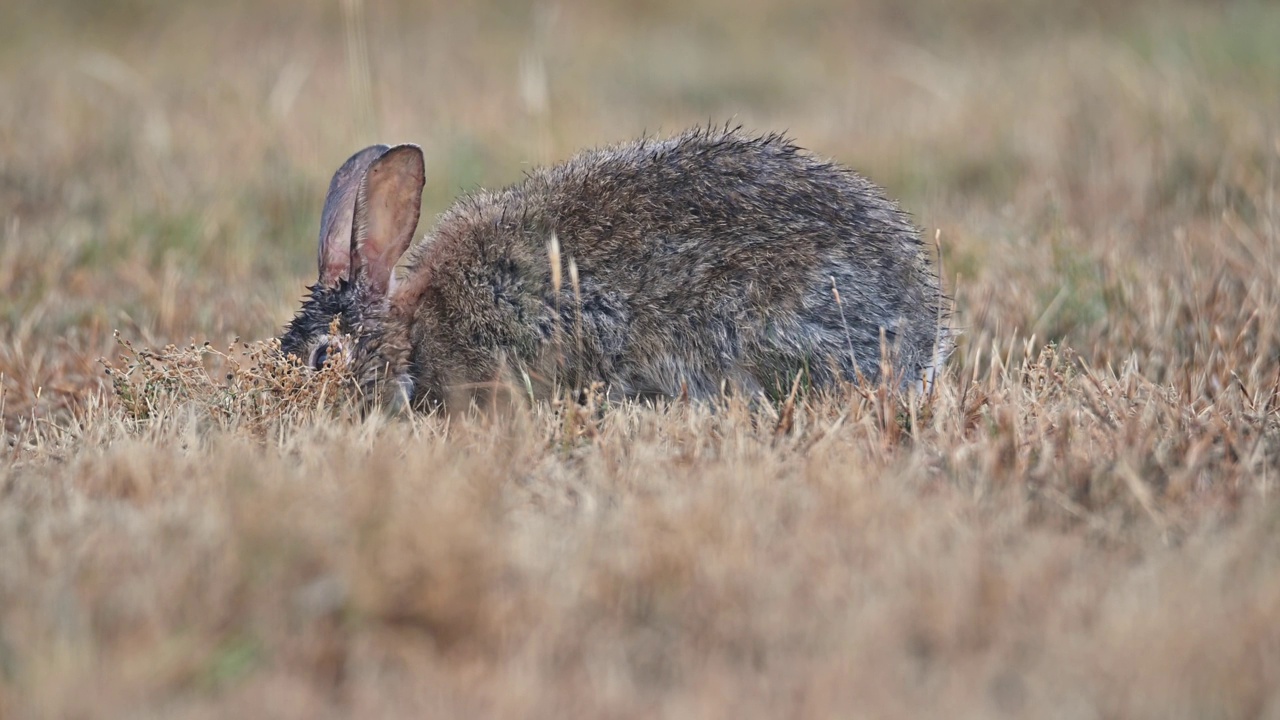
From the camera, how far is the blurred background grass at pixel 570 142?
5.47 metres

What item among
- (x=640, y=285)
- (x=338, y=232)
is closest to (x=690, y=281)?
(x=640, y=285)

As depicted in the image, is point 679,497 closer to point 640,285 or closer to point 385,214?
point 640,285

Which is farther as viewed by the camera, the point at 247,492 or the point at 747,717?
the point at 247,492

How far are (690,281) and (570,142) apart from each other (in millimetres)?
4004

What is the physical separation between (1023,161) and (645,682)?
19.7 ft

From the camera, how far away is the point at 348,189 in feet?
14.5

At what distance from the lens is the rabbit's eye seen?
14.0 ft

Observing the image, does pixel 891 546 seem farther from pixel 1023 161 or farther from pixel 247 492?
pixel 1023 161

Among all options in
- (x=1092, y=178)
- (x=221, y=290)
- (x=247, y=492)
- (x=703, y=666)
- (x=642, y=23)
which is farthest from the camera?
(x=642, y=23)

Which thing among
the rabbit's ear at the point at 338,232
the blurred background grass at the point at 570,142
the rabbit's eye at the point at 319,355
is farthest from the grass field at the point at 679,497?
the rabbit's ear at the point at 338,232

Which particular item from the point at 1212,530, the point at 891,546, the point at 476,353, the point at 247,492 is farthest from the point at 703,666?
the point at 476,353

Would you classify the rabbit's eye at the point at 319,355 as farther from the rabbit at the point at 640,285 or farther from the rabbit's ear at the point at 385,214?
the rabbit's ear at the point at 385,214

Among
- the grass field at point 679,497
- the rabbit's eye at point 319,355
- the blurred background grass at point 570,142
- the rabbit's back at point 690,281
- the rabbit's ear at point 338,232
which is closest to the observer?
the grass field at point 679,497

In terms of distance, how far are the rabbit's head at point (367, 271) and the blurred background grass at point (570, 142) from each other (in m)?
1.03
